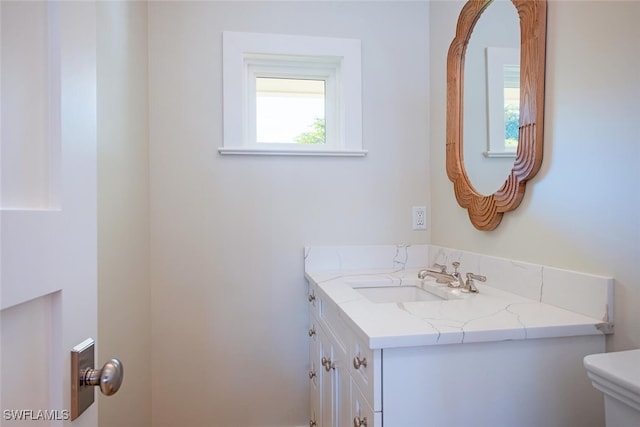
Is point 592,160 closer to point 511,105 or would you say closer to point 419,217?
point 511,105

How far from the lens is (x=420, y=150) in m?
1.89

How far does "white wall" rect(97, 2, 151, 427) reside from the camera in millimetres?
1165

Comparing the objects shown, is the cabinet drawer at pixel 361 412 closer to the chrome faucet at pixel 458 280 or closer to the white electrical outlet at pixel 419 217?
the chrome faucet at pixel 458 280

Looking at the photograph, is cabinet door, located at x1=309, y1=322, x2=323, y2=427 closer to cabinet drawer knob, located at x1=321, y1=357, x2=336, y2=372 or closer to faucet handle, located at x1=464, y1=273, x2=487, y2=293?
cabinet drawer knob, located at x1=321, y1=357, x2=336, y2=372

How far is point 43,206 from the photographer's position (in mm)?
466

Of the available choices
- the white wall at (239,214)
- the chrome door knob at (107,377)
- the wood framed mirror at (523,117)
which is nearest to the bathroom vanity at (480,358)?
the wood framed mirror at (523,117)

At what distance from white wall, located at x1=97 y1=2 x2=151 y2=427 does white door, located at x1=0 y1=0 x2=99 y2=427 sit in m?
0.66

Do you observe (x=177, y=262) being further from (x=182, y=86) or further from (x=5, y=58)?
(x=5, y=58)

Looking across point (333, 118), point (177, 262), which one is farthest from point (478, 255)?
point (177, 262)

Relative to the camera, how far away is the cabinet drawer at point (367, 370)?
847 millimetres

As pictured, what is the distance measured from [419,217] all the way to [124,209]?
139cm

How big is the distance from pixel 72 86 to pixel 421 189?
1651 millimetres

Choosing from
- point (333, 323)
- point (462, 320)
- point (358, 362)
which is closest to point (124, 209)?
point (333, 323)

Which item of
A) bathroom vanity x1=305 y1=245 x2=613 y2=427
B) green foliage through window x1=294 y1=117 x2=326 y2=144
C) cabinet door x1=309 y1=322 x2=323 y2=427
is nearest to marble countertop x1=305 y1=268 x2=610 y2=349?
bathroom vanity x1=305 y1=245 x2=613 y2=427
